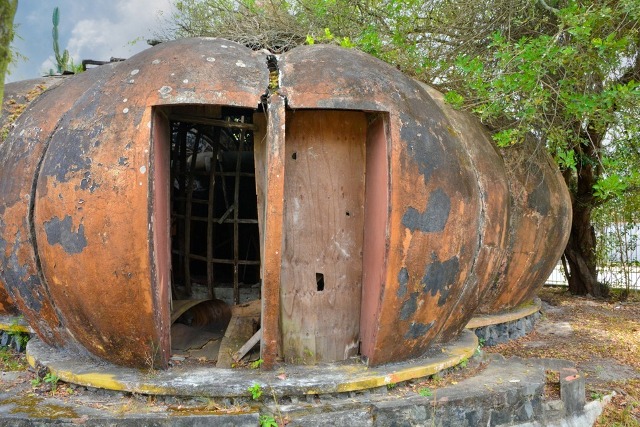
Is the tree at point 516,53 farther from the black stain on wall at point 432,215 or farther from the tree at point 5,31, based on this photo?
the tree at point 5,31

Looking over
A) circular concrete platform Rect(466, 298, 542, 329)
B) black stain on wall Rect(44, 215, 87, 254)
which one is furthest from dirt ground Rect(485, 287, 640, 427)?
black stain on wall Rect(44, 215, 87, 254)

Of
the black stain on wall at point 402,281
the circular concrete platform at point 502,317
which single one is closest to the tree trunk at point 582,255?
the circular concrete platform at point 502,317

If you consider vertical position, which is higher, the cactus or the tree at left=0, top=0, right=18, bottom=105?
the cactus

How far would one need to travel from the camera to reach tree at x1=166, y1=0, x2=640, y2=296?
242 inches

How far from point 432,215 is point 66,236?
275cm

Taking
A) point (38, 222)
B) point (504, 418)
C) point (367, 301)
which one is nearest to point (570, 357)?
point (504, 418)

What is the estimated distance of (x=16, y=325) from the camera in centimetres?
682

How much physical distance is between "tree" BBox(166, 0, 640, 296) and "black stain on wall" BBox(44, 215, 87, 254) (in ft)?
11.2

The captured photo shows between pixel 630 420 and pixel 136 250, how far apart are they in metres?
4.35

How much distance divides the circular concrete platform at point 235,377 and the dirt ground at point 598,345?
1756 millimetres

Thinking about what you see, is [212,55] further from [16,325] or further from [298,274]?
[16,325]

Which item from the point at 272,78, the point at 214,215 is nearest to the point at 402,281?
the point at 272,78

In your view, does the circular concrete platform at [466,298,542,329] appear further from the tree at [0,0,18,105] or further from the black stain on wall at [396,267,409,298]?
the tree at [0,0,18,105]

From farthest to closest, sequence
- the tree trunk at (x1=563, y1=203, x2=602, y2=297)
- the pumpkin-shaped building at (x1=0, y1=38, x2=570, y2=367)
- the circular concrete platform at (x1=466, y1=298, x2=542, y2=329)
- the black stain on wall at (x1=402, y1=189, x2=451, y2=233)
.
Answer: the tree trunk at (x1=563, y1=203, x2=602, y2=297), the circular concrete platform at (x1=466, y1=298, x2=542, y2=329), the black stain on wall at (x1=402, y1=189, x2=451, y2=233), the pumpkin-shaped building at (x1=0, y1=38, x2=570, y2=367)
